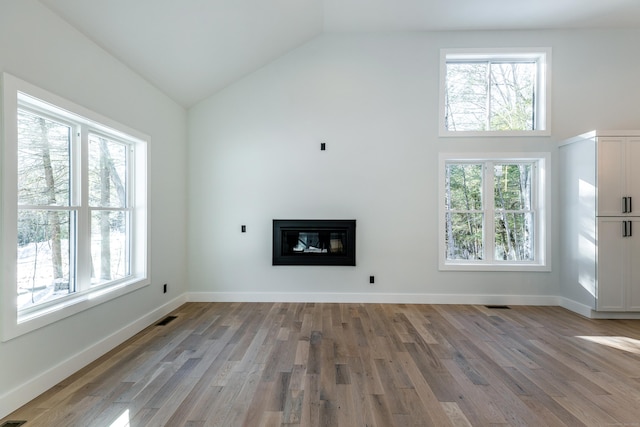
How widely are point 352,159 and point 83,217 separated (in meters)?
3.06

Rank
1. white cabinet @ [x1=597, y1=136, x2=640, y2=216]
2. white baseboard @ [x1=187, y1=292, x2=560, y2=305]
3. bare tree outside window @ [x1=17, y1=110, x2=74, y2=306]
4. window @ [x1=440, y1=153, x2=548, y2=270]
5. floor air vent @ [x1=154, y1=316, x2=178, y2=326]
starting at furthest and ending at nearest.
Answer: window @ [x1=440, y1=153, x2=548, y2=270] < white baseboard @ [x1=187, y1=292, x2=560, y2=305] < white cabinet @ [x1=597, y1=136, x2=640, y2=216] < floor air vent @ [x1=154, y1=316, x2=178, y2=326] < bare tree outside window @ [x1=17, y1=110, x2=74, y2=306]

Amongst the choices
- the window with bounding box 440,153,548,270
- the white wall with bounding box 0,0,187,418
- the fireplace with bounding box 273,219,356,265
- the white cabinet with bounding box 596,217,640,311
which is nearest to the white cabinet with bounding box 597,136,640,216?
the white cabinet with bounding box 596,217,640,311

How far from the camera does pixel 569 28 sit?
4.07 metres

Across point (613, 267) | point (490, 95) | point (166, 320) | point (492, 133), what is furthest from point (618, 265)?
point (166, 320)

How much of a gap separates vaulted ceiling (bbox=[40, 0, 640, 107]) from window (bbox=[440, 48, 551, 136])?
1.37 feet

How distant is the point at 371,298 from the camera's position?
4137 millimetres

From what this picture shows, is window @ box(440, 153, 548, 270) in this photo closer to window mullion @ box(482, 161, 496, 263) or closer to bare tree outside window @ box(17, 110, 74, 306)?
window mullion @ box(482, 161, 496, 263)

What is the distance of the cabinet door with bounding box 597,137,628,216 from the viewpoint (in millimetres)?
3482

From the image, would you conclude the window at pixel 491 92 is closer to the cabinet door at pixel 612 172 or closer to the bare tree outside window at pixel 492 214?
the bare tree outside window at pixel 492 214

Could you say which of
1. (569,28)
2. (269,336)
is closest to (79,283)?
(269,336)

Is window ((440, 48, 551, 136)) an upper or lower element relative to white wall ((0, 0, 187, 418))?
upper

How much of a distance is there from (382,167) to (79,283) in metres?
3.55

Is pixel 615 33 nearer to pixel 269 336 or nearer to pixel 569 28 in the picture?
pixel 569 28

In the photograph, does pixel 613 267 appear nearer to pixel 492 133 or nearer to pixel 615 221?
pixel 615 221
